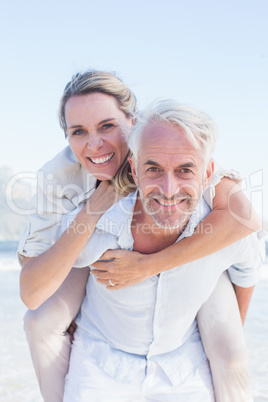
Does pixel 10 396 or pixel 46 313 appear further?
pixel 10 396

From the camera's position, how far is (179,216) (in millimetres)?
2457

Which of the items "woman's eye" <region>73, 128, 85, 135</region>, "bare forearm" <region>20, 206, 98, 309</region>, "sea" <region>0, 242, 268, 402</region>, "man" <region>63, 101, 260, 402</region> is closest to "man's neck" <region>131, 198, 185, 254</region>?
"man" <region>63, 101, 260, 402</region>

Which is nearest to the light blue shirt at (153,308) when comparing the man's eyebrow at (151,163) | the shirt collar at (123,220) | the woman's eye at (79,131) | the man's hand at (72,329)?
the shirt collar at (123,220)

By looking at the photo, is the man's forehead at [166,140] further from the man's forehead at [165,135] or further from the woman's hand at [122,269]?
the woman's hand at [122,269]

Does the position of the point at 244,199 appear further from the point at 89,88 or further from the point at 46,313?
the point at 46,313

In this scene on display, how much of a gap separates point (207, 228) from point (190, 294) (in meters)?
0.39

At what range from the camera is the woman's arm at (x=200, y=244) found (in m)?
2.50

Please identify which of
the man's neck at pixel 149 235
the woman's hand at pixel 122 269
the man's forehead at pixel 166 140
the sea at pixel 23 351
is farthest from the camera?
the sea at pixel 23 351

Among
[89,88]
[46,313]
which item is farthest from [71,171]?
[46,313]

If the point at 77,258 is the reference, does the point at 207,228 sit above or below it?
above

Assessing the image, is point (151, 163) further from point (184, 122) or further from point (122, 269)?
point (122, 269)

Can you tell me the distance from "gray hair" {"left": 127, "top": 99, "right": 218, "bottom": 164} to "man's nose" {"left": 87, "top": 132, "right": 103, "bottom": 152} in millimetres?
294

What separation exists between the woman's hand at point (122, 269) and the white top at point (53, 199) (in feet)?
1.29

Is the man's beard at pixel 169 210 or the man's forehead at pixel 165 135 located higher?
the man's forehead at pixel 165 135
